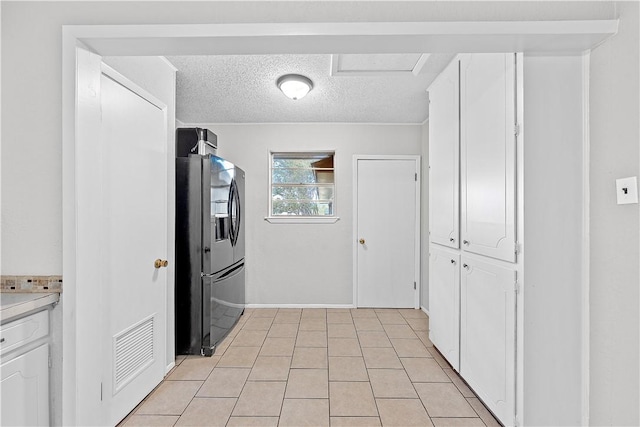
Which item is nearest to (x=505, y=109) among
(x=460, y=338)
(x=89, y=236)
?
(x=460, y=338)

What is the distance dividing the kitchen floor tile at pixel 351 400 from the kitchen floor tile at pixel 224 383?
641mm

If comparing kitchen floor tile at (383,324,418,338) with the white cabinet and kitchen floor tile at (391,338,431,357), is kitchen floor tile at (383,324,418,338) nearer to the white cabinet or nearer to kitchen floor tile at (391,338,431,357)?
kitchen floor tile at (391,338,431,357)

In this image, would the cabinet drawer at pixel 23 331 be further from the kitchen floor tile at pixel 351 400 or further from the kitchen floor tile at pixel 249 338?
the kitchen floor tile at pixel 249 338

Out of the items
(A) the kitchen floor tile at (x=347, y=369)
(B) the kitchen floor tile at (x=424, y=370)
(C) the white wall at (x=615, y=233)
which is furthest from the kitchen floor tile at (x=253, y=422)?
(C) the white wall at (x=615, y=233)

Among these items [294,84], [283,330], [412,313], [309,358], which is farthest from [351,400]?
[294,84]

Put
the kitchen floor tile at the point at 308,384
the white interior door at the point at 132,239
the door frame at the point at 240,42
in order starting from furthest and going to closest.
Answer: the kitchen floor tile at the point at 308,384 < the white interior door at the point at 132,239 < the door frame at the point at 240,42

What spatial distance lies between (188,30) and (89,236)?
36.5 inches

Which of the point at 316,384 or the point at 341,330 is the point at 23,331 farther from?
the point at 341,330

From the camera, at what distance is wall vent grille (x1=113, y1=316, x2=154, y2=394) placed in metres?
1.92

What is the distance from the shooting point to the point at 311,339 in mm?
3273

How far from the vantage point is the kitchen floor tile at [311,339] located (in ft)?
10.3

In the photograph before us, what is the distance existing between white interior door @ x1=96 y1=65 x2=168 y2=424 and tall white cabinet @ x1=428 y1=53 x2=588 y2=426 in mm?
2053

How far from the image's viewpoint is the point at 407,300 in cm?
438

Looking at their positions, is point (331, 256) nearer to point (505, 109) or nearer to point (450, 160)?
point (450, 160)
